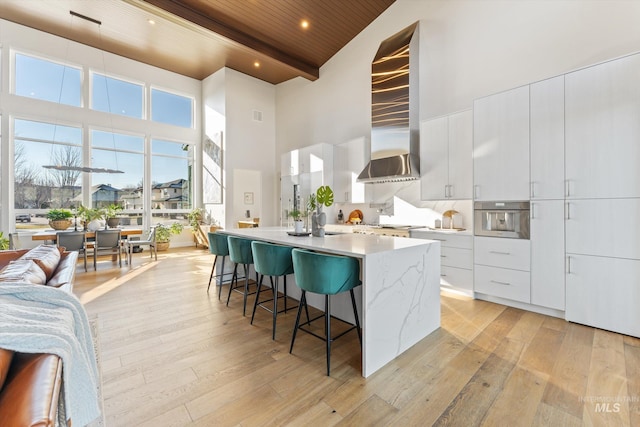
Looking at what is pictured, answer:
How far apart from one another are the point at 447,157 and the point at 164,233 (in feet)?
21.5

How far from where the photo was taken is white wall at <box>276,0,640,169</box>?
3025mm

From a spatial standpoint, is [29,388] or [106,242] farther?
[106,242]

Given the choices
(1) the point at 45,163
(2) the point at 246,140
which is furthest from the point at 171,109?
(1) the point at 45,163

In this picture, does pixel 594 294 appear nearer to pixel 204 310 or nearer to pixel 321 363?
pixel 321 363

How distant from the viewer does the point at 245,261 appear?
2990 mm

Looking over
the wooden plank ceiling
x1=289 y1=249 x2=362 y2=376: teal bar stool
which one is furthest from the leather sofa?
the wooden plank ceiling

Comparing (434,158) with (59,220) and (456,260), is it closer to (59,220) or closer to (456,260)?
(456,260)

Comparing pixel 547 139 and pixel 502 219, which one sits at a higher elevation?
pixel 547 139

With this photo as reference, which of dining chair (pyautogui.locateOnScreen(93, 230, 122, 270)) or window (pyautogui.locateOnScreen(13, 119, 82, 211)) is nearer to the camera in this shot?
dining chair (pyautogui.locateOnScreen(93, 230, 122, 270))

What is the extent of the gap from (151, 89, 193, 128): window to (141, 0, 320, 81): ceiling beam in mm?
3307

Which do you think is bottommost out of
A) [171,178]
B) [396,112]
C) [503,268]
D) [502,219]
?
[503,268]

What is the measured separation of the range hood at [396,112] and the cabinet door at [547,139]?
4.91ft

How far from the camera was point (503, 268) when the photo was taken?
3195 millimetres
